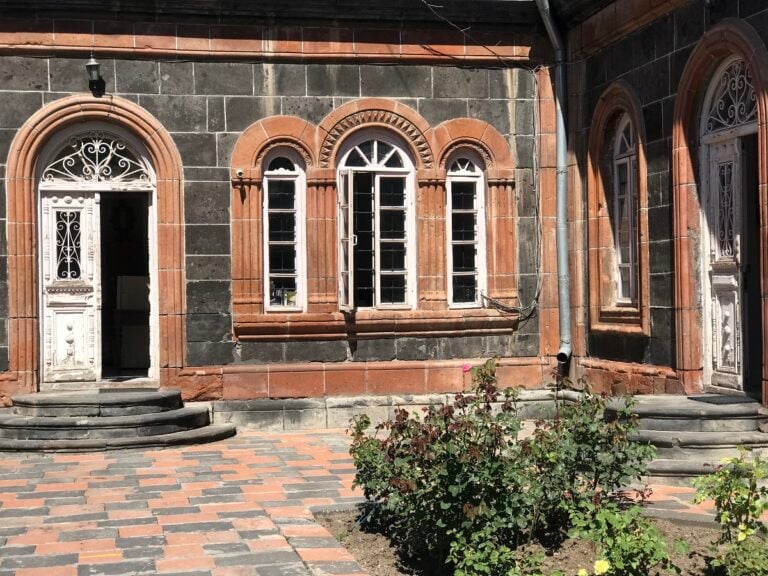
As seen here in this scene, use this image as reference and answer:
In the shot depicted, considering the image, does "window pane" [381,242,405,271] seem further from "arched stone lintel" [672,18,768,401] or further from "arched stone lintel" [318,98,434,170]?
"arched stone lintel" [672,18,768,401]

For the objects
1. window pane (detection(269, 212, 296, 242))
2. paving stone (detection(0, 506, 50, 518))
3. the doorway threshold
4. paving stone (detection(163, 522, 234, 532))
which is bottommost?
paving stone (detection(163, 522, 234, 532))

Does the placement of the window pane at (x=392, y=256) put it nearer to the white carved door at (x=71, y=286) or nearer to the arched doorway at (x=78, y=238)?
the arched doorway at (x=78, y=238)

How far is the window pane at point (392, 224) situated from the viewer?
13424mm

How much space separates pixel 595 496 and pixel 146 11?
830 cm

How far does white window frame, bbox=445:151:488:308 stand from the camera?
13562 millimetres

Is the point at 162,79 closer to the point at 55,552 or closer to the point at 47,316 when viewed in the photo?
the point at 47,316

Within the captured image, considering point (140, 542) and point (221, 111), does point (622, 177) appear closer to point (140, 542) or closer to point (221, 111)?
point (221, 111)

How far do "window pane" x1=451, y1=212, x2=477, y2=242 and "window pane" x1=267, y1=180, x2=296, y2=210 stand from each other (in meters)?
1.89

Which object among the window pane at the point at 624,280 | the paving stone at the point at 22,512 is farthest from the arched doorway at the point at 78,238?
the window pane at the point at 624,280

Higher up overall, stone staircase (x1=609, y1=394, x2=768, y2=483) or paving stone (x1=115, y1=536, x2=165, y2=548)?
stone staircase (x1=609, y1=394, x2=768, y2=483)

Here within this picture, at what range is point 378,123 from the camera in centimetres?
1330

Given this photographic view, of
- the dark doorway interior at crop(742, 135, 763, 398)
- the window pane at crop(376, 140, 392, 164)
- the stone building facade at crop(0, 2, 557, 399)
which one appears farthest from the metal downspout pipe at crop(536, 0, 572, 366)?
the dark doorway interior at crop(742, 135, 763, 398)

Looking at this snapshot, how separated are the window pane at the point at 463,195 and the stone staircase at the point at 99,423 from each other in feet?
12.2

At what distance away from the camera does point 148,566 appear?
676cm
